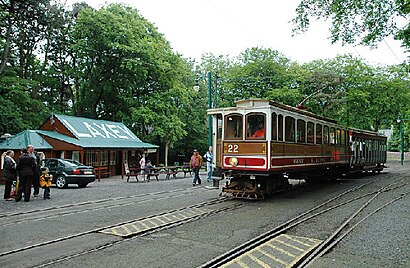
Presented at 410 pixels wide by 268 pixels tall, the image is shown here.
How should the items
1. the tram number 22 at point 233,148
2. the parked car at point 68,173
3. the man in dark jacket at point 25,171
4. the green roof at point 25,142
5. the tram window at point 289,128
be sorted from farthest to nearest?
the green roof at point 25,142 < the parked car at point 68,173 < the tram window at point 289,128 < the tram number 22 at point 233,148 < the man in dark jacket at point 25,171

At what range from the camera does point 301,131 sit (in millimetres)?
14016

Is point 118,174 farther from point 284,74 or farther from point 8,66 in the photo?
point 284,74

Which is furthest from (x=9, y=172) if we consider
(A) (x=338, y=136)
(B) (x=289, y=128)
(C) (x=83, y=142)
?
(A) (x=338, y=136)

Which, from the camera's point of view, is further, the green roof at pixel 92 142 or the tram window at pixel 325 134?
the green roof at pixel 92 142

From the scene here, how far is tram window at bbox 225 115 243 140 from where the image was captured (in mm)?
12731

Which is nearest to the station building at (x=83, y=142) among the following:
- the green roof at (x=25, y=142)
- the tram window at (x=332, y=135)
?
the green roof at (x=25, y=142)

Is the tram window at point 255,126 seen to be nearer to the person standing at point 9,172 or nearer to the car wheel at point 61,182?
the person standing at point 9,172

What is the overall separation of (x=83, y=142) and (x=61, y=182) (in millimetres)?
6071

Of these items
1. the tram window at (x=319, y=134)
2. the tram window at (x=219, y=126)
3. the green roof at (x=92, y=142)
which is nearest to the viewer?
the tram window at (x=219, y=126)

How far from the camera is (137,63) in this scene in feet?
107

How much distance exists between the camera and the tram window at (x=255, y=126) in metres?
12.2

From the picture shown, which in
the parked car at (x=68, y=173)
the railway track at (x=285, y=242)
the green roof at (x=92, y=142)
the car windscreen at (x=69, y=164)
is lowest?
the railway track at (x=285, y=242)

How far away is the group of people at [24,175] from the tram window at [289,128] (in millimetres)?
8258

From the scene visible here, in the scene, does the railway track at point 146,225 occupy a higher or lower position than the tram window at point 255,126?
lower
